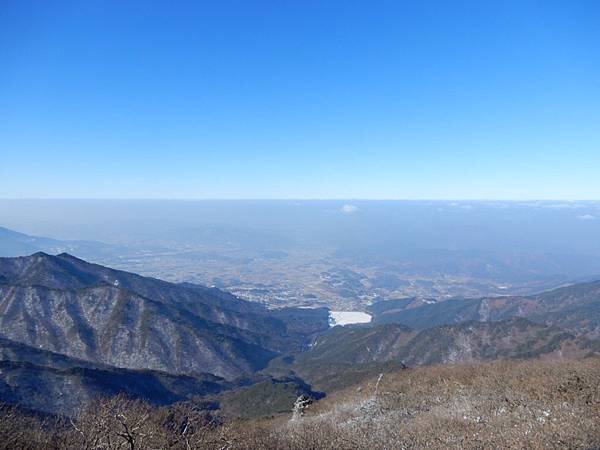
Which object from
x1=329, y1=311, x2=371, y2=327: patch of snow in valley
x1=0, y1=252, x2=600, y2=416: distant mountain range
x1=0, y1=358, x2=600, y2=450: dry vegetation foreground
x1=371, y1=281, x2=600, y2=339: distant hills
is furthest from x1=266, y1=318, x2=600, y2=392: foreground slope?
x1=0, y1=358, x2=600, y2=450: dry vegetation foreground

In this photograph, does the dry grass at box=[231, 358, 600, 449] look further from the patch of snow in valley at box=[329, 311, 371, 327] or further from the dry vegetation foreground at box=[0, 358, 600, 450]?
the patch of snow in valley at box=[329, 311, 371, 327]

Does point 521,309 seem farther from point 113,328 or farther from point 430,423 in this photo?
point 430,423

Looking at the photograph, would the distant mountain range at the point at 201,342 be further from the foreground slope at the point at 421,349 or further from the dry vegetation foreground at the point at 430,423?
the dry vegetation foreground at the point at 430,423

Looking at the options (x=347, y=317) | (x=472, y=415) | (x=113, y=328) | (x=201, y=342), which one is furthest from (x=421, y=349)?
(x=472, y=415)

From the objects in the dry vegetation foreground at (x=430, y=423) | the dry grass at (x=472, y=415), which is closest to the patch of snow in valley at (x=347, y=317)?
the dry grass at (x=472, y=415)

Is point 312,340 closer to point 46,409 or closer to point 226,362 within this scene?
point 226,362

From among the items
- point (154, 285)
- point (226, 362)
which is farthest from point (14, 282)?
point (226, 362)
